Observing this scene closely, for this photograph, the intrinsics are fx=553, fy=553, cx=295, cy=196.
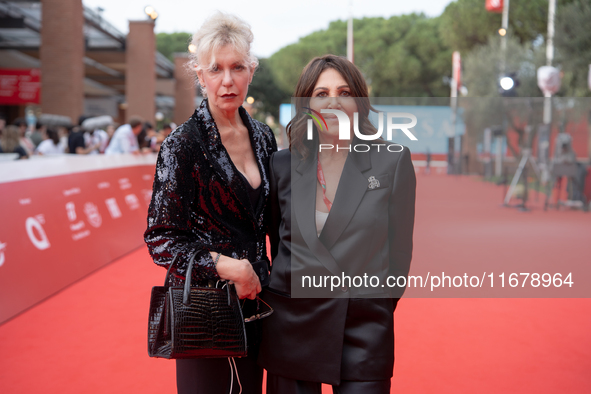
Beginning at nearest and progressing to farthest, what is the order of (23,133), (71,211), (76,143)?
(71,211) → (76,143) → (23,133)

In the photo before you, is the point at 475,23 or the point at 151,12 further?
the point at 475,23

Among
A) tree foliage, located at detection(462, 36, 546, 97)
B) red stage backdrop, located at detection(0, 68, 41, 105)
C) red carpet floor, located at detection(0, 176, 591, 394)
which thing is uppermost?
tree foliage, located at detection(462, 36, 546, 97)

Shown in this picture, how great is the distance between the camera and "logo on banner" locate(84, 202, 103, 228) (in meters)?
6.71

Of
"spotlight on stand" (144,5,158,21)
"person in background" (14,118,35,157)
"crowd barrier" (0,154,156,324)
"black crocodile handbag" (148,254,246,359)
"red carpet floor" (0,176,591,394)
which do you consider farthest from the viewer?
"spotlight on stand" (144,5,158,21)

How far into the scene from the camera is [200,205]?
6.40 ft

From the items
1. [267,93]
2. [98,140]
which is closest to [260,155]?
[98,140]

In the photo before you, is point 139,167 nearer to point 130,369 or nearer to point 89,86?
point 130,369

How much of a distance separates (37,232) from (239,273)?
13.8 ft

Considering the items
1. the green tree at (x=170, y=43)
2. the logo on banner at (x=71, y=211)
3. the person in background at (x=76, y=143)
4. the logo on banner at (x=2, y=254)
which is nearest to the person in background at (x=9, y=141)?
the person in background at (x=76, y=143)

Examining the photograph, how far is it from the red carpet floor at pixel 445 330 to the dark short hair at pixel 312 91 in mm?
457

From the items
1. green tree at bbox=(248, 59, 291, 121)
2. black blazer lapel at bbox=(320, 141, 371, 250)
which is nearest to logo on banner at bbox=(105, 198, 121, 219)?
black blazer lapel at bbox=(320, 141, 371, 250)

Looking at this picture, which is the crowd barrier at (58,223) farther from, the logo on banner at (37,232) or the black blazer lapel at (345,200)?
the black blazer lapel at (345,200)

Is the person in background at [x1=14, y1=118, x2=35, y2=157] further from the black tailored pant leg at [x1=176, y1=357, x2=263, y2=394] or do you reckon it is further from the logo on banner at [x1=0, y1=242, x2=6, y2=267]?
the black tailored pant leg at [x1=176, y1=357, x2=263, y2=394]

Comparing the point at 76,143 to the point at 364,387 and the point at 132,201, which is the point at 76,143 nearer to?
the point at 132,201
